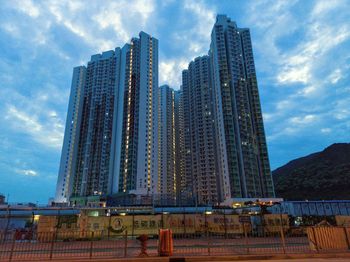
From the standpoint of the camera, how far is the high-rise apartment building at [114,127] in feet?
350

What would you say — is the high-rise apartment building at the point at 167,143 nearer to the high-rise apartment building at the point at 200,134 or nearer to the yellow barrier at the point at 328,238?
the high-rise apartment building at the point at 200,134

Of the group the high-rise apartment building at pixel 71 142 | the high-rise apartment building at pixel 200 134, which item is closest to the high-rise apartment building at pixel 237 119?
the high-rise apartment building at pixel 200 134

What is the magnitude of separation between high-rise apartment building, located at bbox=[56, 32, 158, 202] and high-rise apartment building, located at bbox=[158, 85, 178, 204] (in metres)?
13.8

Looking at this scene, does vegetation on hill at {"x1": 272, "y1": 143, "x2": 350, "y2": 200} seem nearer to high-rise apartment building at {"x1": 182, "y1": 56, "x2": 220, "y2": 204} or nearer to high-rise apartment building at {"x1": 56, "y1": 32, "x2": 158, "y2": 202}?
high-rise apartment building at {"x1": 182, "y1": 56, "x2": 220, "y2": 204}

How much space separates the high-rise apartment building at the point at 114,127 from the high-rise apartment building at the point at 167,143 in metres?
13.8

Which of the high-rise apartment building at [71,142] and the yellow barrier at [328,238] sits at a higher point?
the high-rise apartment building at [71,142]

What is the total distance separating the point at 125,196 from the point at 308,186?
102 meters

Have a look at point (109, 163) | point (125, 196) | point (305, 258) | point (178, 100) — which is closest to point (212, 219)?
point (305, 258)

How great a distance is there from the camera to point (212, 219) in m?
26.5

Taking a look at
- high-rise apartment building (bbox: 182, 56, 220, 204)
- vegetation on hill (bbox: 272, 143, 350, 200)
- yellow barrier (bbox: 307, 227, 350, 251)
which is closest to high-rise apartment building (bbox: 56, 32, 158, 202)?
high-rise apartment building (bbox: 182, 56, 220, 204)

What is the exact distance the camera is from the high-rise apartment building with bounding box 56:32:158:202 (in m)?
107

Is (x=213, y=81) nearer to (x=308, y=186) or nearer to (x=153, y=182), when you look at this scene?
(x=153, y=182)

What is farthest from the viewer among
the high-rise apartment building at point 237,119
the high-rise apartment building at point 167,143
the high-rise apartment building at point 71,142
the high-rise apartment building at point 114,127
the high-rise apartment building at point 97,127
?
the high-rise apartment building at point 167,143

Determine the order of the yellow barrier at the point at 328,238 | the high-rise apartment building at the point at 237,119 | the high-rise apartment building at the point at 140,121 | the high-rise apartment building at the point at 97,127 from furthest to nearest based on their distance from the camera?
1. the high-rise apartment building at the point at 97,127
2. the high-rise apartment building at the point at 140,121
3. the high-rise apartment building at the point at 237,119
4. the yellow barrier at the point at 328,238
